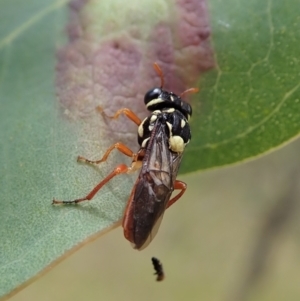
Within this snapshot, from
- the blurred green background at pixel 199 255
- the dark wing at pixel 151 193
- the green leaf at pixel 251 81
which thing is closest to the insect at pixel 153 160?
the dark wing at pixel 151 193

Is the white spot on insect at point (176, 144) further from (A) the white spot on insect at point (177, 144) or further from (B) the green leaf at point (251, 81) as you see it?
(B) the green leaf at point (251, 81)

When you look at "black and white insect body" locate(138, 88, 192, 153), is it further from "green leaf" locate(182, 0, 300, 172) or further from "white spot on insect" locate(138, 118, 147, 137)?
"green leaf" locate(182, 0, 300, 172)

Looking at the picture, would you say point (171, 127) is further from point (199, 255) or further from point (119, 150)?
point (199, 255)

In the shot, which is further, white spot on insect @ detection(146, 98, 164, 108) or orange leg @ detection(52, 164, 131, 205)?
white spot on insect @ detection(146, 98, 164, 108)

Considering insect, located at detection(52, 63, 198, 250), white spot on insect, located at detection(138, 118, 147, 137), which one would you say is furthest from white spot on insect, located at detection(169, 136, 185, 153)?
white spot on insect, located at detection(138, 118, 147, 137)

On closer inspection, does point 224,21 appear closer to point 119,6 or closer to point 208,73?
point 208,73

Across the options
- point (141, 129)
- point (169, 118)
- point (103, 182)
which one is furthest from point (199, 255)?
point (103, 182)

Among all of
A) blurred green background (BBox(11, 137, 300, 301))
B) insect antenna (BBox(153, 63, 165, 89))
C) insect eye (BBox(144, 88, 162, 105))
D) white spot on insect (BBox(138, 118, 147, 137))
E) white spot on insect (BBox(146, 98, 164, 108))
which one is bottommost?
blurred green background (BBox(11, 137, 300, 301))
